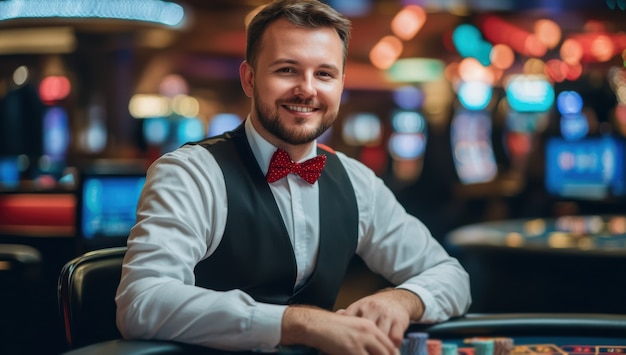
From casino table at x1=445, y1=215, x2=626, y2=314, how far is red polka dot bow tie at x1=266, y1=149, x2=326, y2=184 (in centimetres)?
179

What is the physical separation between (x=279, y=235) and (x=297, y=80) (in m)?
0.29

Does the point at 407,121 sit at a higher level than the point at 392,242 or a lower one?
lower

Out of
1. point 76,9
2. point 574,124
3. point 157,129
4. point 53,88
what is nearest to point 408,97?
point 157,129

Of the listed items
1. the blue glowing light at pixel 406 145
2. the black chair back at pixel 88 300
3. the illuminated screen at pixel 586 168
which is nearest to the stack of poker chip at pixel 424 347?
the black chair back at pixel 88 300

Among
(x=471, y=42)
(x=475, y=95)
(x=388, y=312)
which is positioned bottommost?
(x=388, y=312)

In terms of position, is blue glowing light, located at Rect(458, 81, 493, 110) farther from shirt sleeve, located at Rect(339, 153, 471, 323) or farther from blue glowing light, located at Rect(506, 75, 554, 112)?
shirt sleeve, located at Rect(339, 153, 471, 323)

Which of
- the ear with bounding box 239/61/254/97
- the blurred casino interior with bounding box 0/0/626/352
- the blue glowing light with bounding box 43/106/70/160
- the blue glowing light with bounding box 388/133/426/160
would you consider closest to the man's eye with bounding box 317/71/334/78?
the ear with bounding box 239/61/254/97

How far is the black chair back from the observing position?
1512mm

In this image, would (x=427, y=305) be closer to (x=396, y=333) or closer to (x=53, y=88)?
(x=396, y=333)

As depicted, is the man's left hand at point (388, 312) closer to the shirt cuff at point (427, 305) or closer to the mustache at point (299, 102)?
the shirt cuff at point (427, 305)

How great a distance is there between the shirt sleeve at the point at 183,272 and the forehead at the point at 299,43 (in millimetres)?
235

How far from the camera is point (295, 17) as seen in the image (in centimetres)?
156

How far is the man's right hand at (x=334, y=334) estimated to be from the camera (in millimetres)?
1196

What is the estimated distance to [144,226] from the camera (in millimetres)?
1393
